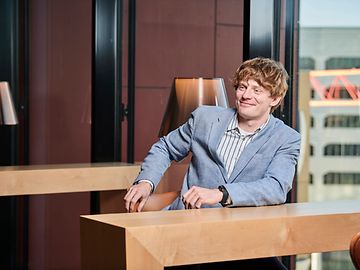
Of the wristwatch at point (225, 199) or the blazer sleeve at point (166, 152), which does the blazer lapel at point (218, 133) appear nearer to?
the blazer sleeve at point (166, 152)

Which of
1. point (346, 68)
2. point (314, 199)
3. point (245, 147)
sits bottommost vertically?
point (314, 199)

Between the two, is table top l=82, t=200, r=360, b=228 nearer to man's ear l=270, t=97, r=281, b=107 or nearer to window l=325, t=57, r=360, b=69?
man's ear l=270, t=97, r=281, b=107

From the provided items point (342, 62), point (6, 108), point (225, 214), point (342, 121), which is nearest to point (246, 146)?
point (225, 214)

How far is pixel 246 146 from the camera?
3.53 m

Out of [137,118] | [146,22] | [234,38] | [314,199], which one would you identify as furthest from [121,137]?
[314,199]

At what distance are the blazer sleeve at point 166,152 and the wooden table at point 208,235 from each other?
0.68 m

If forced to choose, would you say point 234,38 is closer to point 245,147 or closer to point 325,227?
point 245,147

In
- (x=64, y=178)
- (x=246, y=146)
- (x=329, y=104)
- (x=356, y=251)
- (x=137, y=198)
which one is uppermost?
(x=329, y=104)

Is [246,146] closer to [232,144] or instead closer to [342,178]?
[232,144]

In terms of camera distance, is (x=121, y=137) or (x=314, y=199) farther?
(x=121, y=137)

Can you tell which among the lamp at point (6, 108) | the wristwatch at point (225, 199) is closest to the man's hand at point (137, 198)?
the wristwatch at point (225, 199)

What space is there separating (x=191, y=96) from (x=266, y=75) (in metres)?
1.52

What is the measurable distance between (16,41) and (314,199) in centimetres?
320

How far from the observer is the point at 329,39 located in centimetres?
440
